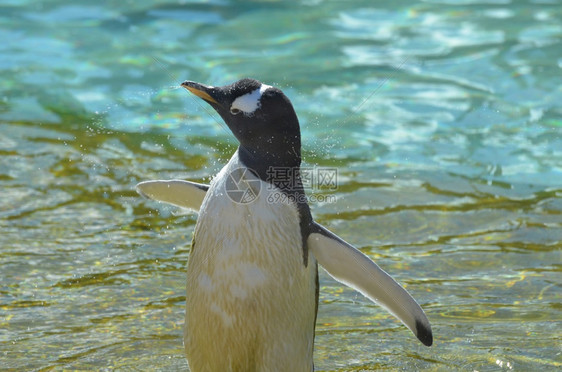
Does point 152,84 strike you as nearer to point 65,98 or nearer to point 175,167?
point 65,98

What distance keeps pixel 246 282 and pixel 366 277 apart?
0.47 m

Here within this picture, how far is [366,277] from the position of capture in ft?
11.2

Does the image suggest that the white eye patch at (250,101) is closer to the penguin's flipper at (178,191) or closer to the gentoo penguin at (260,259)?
the gentoo penguin at (260,259)

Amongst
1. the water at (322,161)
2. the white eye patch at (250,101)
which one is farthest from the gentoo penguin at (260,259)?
the water at (322,161)

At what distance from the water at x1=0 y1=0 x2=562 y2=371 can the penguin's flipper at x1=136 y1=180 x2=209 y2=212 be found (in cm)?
53

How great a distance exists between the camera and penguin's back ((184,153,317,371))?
10.8 feet

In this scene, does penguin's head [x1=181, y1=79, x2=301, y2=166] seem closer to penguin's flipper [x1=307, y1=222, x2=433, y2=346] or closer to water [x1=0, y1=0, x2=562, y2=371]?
penguin's flipper [x1=307, y1=222, x2=433, y2=346]

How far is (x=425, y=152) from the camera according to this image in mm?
6812

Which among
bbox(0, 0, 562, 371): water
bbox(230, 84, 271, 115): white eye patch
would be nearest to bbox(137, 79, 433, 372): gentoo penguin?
bbox(230, 84, 271, 115): white eye patch

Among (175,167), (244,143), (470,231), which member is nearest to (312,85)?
(175,167)

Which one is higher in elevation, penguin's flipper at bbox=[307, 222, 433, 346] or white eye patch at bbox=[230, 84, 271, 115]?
white eye patch at bbox=[230, 84, 271, 115]

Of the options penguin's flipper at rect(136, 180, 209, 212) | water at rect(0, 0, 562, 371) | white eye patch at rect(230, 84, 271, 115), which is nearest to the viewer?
white eye patch at rect(230, 84, 271, 115)

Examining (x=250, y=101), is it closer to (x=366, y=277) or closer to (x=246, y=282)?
(x=246, y=282)

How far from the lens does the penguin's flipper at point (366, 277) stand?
334cm
